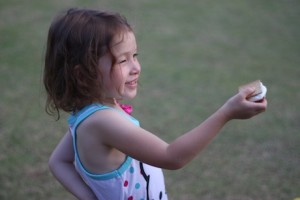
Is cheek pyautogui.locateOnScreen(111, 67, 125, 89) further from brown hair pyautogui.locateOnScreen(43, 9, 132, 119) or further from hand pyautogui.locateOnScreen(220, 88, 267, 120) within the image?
hand pyautogui.locateOnScreen(220, 88, 267, 120)

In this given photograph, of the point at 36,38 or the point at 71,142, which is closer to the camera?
the point at 71,142

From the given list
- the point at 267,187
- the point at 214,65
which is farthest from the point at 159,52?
the point at 267,187

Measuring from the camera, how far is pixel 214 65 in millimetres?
5039

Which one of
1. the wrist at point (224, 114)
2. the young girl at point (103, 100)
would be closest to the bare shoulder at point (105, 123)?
the young girl at point (103, 100)

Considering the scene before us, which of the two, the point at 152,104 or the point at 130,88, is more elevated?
the point at 130,88

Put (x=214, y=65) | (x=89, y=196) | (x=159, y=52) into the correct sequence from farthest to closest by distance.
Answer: (x=159, y=52) → (x=214, y=65) → (x=89, y=196)

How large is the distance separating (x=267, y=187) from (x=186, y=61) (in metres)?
2.67

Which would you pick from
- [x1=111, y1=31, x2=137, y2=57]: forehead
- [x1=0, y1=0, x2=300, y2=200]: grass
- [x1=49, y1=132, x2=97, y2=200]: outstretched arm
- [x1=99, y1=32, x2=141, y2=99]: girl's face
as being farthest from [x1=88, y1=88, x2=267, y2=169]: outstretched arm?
[x1=0, y1=0, x2=300, y2=200]: grass

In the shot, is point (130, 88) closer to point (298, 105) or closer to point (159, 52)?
point (298, 105)

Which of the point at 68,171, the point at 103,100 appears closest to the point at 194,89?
the point at 68,171

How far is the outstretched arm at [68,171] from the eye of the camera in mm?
1556

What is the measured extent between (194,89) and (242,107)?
129 inches

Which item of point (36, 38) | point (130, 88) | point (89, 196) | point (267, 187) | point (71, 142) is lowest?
point (36, 38)

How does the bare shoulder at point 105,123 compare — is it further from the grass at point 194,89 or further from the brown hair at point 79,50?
the grass at point 194,89
